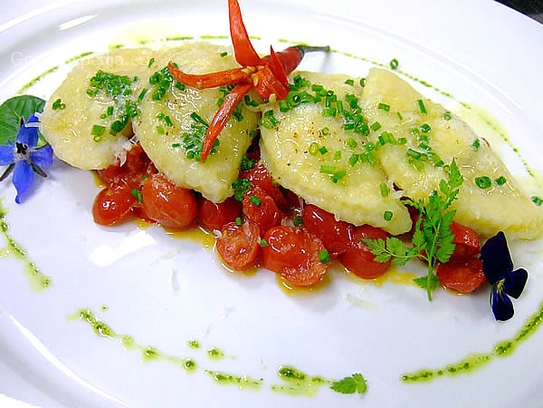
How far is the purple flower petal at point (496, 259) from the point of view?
304cm

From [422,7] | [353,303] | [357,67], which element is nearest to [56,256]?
A: [353,303]

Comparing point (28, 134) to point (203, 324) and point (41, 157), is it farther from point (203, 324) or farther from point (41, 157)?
point (203, 324)

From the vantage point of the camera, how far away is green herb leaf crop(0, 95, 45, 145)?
376cm

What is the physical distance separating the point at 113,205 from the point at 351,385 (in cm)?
169

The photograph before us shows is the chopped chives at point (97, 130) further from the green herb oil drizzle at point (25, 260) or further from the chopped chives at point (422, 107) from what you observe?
the chopped chives at point (422, 107)

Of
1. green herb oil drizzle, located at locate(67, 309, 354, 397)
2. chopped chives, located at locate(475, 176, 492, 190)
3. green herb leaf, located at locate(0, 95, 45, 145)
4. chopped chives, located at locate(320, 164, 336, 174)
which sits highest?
chopped chives, located at locate(475, 176, 492, 190)

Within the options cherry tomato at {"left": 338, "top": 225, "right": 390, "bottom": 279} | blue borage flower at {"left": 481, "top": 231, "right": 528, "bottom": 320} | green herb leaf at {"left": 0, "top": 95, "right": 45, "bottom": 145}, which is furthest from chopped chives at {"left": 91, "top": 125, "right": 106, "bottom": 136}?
blue borage flower at {"left": 481, "top": 231, "right": 528, "bottom": 320}

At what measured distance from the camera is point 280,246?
125 inches

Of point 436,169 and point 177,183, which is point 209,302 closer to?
point 177,183

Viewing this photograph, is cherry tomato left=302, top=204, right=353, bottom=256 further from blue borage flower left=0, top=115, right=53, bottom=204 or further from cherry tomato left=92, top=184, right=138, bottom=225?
blue borage flower left=0, top=115, right=53, bottom=204

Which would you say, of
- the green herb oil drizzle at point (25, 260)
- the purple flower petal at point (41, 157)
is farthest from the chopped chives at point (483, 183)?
the purple flower petal at point (41, 157)

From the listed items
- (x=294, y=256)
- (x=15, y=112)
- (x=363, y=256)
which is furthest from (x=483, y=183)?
(x=15, y=112)

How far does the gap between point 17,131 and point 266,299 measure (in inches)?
78.0

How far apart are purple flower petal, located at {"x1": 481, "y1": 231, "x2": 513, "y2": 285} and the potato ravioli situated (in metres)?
0.14
